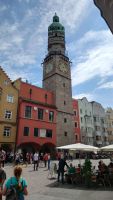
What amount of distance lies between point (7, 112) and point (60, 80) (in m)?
16.9

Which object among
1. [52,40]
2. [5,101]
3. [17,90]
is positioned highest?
[52,40]

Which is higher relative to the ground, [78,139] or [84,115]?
[84,115]

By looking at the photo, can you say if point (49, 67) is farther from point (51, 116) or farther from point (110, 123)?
point (110, 123)

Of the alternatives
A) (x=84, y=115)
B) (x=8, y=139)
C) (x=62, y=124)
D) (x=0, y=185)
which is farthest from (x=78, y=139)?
(x=0, y=185)

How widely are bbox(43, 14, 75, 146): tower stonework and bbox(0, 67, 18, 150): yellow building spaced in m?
10.3

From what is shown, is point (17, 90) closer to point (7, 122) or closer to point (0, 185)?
point (7, 122)

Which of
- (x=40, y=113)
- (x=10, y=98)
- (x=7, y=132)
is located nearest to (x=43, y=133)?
(x=40, y=113)

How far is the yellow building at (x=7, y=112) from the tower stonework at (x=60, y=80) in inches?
407

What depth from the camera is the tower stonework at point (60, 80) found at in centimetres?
4262

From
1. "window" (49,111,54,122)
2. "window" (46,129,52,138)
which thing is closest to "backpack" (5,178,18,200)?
"window" (46,129,52,138)

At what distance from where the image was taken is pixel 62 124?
42.4m

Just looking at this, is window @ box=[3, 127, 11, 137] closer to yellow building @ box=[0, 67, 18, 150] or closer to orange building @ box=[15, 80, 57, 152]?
yellow building @ box=[0, 67, 18, 150]

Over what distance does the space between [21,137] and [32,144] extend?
3.15 m

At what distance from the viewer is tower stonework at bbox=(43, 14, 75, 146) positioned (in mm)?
42625
